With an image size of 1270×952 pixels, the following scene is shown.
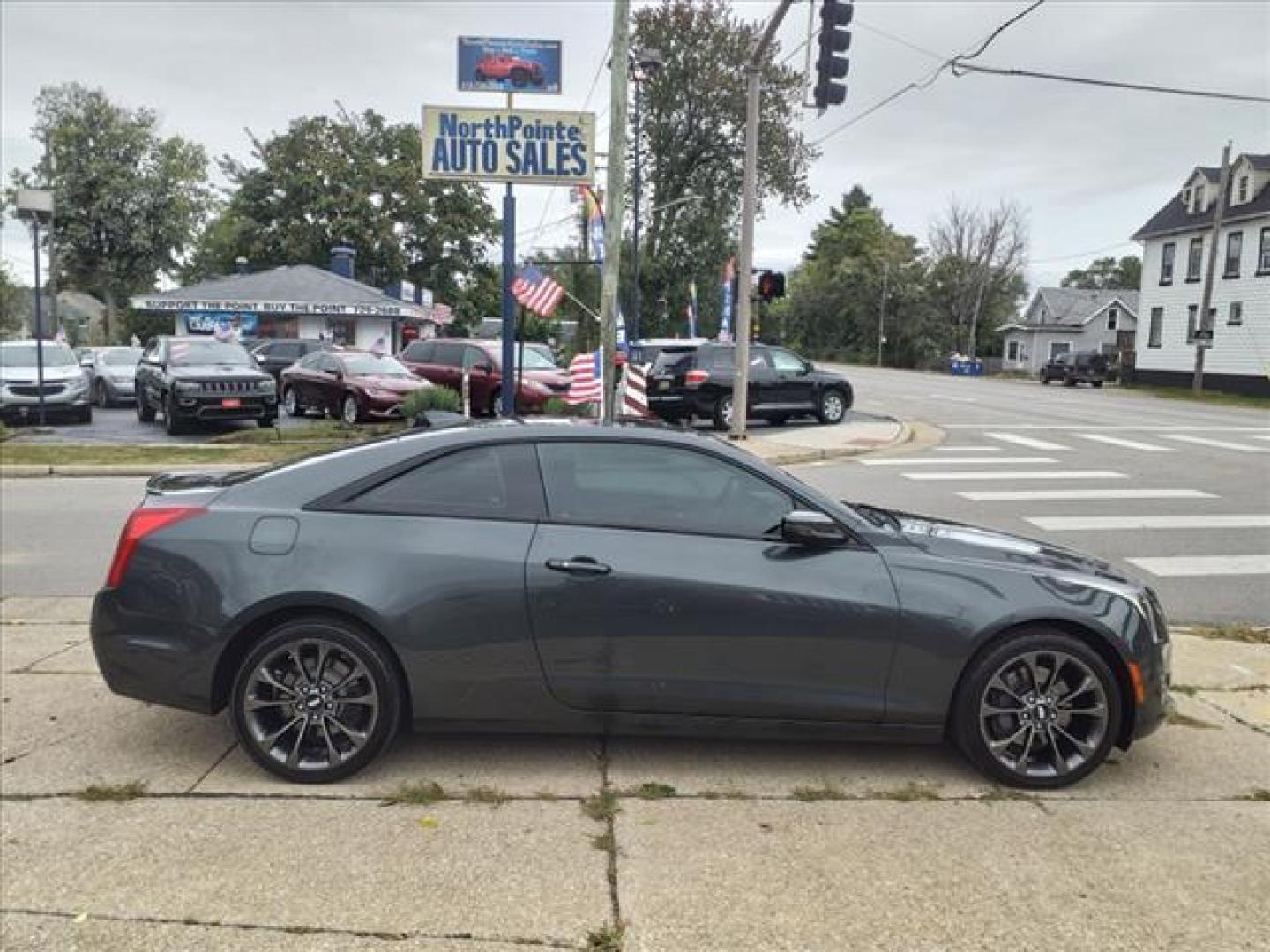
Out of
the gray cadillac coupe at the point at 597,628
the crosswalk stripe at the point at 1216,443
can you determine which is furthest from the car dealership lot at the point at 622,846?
the crosswalk stripe at the point at 1216,443

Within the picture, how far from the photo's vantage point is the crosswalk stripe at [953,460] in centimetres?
1502

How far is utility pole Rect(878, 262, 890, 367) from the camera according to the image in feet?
251

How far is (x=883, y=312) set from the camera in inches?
3009

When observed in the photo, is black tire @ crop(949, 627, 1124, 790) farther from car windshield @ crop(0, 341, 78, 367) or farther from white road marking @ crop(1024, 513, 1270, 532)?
car windshield @ crop(0, 341, 78, 367)

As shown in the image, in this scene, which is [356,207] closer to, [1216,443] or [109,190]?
[109,190]

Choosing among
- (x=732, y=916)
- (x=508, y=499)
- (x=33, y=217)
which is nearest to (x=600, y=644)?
(x=508, y=499)

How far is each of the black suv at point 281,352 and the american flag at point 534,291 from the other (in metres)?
12.6

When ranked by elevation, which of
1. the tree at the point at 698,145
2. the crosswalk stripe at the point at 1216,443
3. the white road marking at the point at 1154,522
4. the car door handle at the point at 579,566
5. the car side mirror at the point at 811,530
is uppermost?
the tree at the point at 698,145

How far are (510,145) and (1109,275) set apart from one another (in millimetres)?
114769

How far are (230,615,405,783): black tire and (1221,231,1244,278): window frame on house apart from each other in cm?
4621

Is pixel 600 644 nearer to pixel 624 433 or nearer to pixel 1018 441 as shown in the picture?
pixel 624 433

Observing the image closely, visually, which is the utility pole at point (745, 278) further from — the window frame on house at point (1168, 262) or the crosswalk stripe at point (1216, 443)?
the window frame on house at point (1168, 262)

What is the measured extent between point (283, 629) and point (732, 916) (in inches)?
77.3

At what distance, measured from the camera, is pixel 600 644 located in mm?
3877
